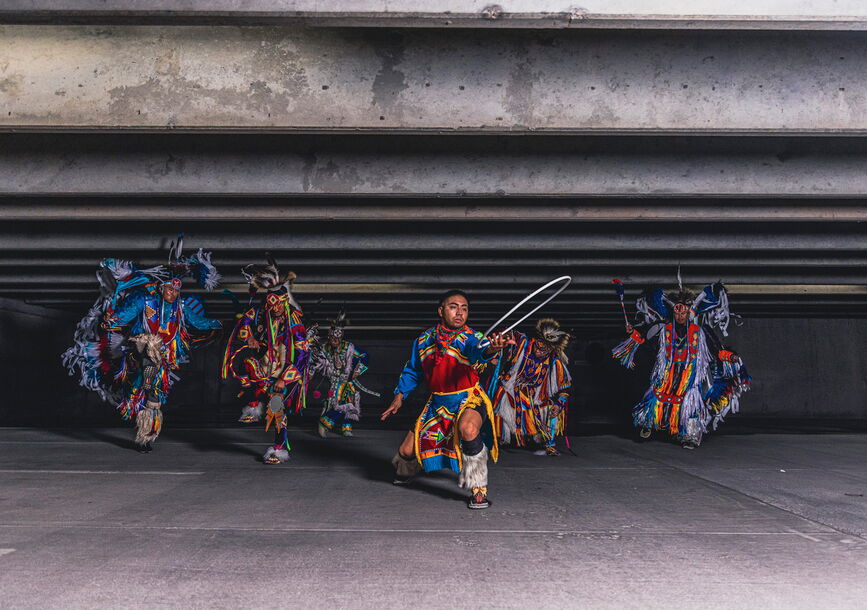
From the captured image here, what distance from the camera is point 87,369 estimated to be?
27.9 feet

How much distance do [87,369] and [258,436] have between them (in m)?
3.06

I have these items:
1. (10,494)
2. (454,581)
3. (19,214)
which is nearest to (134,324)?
(19,214)

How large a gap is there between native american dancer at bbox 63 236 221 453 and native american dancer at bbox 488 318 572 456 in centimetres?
391

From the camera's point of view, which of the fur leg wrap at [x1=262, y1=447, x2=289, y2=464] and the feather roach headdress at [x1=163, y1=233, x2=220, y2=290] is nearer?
the fur leg wrap at [x1=262, y1=447, x2=289, y2=464]

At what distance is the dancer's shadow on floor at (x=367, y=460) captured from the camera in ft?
18.1

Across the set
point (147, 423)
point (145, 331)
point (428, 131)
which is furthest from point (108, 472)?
point (428, 131)

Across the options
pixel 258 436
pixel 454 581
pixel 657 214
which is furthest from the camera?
pixel 258 436

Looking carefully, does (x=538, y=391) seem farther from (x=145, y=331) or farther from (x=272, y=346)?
(x=145, y=331)

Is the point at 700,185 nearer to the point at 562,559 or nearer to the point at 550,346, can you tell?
the point at 550,346

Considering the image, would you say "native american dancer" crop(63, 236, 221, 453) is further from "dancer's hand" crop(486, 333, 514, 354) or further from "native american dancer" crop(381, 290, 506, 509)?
"dancer's hand" crop(486, 333, 514, 354)

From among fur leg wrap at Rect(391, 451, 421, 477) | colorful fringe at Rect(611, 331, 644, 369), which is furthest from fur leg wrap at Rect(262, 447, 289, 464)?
colorful fringe at Rect(611, 331, 644, 369)

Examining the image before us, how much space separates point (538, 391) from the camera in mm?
8914

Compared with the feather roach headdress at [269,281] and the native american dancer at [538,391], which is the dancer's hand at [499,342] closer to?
the feather roach headdress at [269,281]

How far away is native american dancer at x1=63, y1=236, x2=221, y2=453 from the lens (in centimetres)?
801
